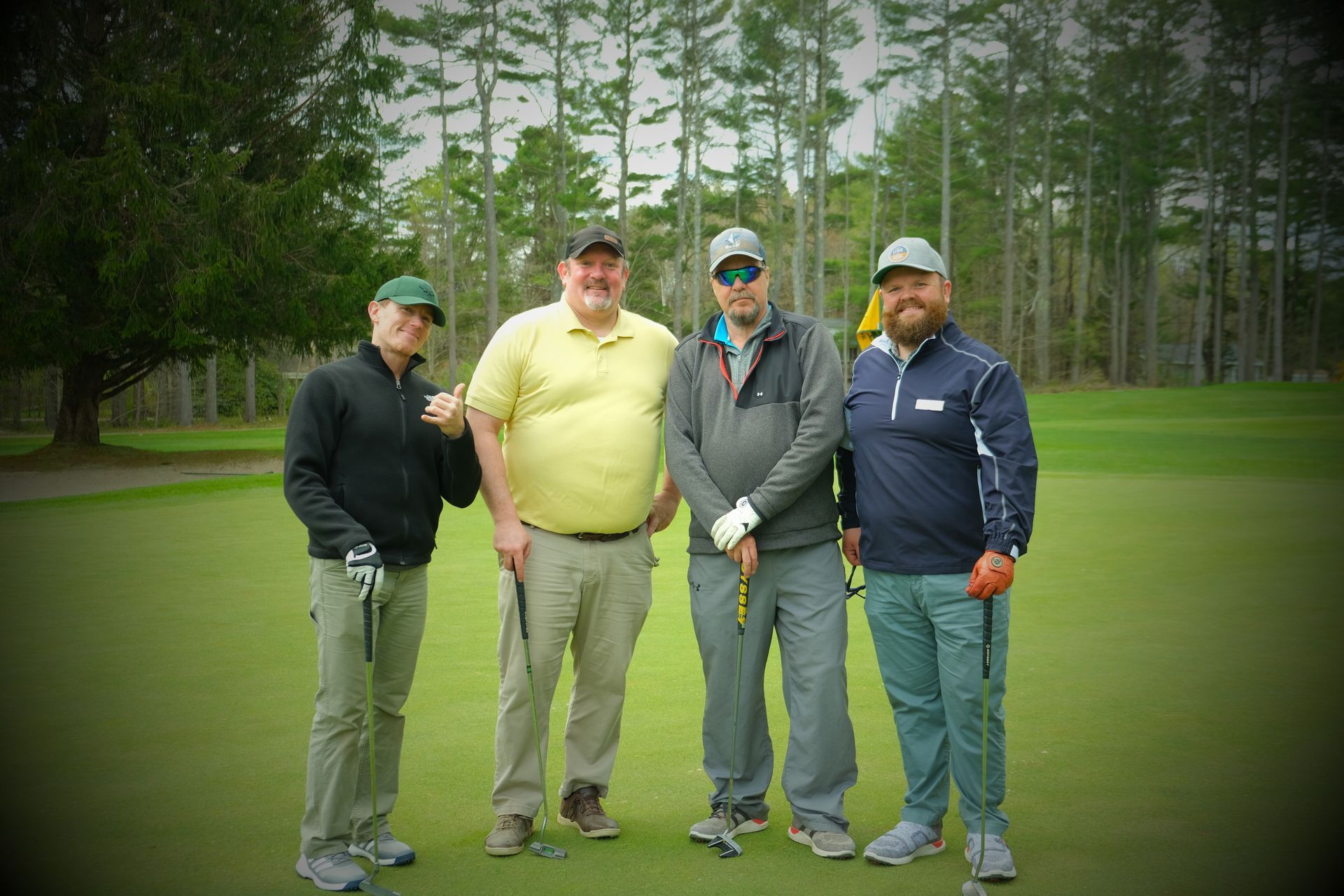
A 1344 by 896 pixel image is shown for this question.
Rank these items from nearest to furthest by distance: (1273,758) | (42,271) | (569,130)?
(1273,758)
(42,271)
(569,130)

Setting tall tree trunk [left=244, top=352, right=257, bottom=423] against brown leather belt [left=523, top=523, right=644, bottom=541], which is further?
tall tree trunk [left=244, top=352, right=257, bottom=423]

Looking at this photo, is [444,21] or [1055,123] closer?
[444,21]

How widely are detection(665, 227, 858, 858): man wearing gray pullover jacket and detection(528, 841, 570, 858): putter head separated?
1.85ft

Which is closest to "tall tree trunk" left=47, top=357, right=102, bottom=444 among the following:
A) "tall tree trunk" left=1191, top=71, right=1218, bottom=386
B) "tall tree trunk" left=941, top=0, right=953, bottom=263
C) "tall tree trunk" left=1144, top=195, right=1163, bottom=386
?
"tall tree trunk" left=941, top=0, right=953, bottom=263

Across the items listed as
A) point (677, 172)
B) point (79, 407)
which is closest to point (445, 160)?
point (677, 172)

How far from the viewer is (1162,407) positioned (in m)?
31.4

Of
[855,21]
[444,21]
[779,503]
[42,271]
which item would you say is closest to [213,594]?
[779,503]

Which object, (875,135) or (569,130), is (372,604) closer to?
(569,130)

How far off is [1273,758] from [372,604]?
11.6ft

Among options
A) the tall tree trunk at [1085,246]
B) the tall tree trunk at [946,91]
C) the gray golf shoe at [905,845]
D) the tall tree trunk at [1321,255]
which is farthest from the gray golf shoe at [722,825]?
the tall tree trunk at [1085,246]

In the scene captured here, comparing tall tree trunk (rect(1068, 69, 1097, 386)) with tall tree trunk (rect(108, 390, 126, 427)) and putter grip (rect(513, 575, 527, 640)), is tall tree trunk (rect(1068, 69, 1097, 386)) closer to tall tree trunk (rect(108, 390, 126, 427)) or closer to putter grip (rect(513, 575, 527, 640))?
tall tree trunk (rect(108, 390, 126, 427))

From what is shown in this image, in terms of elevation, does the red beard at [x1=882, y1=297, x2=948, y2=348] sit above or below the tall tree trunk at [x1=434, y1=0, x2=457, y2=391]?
below

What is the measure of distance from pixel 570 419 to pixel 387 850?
1606mm

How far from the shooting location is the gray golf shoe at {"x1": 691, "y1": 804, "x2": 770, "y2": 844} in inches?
136
